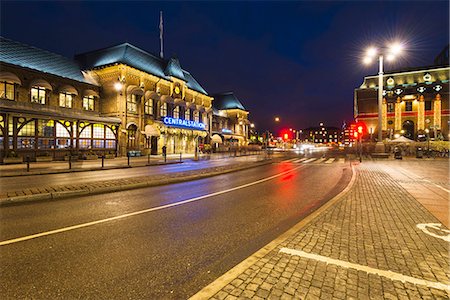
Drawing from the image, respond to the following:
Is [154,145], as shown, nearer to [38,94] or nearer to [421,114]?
[38,94]

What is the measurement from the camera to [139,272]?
3391mm

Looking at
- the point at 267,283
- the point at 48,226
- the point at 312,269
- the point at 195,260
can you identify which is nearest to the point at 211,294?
the point at 267,283

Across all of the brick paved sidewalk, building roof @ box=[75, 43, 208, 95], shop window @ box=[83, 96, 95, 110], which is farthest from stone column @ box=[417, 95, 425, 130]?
shop window @ box=[83, 96, 95, 110]

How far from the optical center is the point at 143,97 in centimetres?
3331

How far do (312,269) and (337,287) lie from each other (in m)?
0.44

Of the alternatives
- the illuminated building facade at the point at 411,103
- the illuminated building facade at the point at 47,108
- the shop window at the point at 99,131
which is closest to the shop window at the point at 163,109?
the illuminated building facade at the point at 47,108

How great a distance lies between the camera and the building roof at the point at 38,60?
76.6 feet

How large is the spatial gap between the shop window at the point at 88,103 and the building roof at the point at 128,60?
15.8 ft

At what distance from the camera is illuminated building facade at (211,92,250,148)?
194 feet

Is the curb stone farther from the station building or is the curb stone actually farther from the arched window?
the arched window

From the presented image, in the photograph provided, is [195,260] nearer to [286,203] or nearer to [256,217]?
[256,217]

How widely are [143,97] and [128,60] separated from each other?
527 cm

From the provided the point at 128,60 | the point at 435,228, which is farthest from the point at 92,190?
the point at 128,60

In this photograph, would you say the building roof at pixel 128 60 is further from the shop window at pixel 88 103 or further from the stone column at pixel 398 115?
the stone column at pixel 398 115
